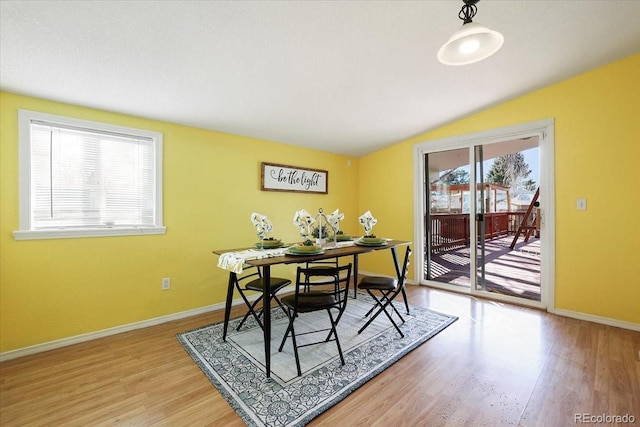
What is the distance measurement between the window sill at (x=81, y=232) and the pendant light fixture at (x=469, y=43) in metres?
2.89

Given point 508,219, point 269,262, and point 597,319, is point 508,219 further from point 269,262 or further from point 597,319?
point 269,262

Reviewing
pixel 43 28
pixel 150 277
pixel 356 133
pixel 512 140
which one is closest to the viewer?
pixel 43 28

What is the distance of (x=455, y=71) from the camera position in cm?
257

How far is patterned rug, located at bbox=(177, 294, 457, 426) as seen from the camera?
1661 mm

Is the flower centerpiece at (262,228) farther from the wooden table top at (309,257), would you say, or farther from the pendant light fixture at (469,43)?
the pendant light fixture at (469,43)

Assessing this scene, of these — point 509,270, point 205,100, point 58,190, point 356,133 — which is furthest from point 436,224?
point 58,190

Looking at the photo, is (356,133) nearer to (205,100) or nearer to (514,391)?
(205,100)

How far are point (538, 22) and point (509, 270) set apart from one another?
2.82m

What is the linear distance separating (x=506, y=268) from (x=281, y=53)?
12.2 ft

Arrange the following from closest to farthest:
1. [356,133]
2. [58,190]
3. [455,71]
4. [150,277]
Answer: [58,190] → [455,71] → [150,277] → [356,133]

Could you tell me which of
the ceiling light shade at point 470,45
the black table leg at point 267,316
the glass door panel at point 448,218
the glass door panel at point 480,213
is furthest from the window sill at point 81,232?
the glass door panel at point 480,213

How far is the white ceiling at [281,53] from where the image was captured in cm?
167

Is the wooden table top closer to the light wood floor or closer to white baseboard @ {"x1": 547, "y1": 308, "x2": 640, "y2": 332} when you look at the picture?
the light wood floor

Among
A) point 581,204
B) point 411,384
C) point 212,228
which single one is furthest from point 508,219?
point 212,228
